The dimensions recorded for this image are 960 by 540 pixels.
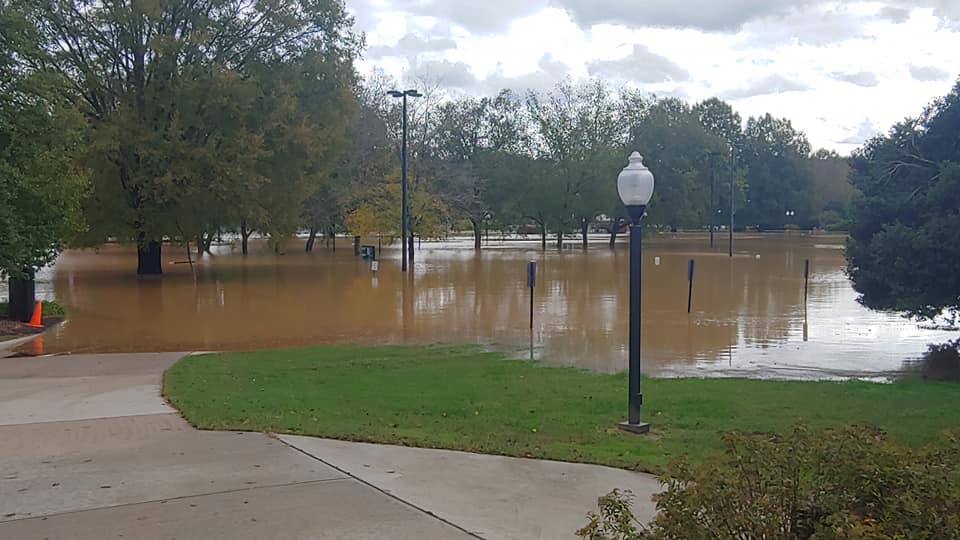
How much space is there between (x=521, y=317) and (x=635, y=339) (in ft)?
41.3

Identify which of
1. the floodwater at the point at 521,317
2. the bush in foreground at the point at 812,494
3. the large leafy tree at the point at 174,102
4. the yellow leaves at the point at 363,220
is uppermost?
the large leafy tree at the point at 174,102

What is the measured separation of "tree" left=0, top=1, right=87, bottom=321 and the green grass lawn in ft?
20.2

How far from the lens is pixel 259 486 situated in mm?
5762

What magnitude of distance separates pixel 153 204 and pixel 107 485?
28.7 m

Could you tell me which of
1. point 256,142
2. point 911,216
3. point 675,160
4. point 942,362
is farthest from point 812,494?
point 675,160

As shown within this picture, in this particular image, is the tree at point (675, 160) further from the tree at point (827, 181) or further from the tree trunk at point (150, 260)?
the tree trunk at point (150, 260)

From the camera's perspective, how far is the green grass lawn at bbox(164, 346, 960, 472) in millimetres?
7541

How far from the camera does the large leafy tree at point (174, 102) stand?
30875 mm

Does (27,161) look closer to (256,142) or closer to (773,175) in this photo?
(256,142)

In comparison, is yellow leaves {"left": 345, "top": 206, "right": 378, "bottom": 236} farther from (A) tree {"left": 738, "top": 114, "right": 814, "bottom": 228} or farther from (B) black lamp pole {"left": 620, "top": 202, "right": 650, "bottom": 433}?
(A) tree {"left": 738, "top": 114, "right": 814, "bottom": 228}

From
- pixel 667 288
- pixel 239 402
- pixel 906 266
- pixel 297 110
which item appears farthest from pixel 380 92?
pixel 239 402

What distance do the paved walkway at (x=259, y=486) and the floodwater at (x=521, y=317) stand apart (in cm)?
748

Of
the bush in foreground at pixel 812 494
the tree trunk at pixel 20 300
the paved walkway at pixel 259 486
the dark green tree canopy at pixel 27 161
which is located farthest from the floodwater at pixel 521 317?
the bush in foreground at pixel 812 494

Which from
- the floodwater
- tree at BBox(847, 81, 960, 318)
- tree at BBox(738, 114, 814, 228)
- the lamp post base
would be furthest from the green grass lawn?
tree at BBox(738, 114, 814, 228)
